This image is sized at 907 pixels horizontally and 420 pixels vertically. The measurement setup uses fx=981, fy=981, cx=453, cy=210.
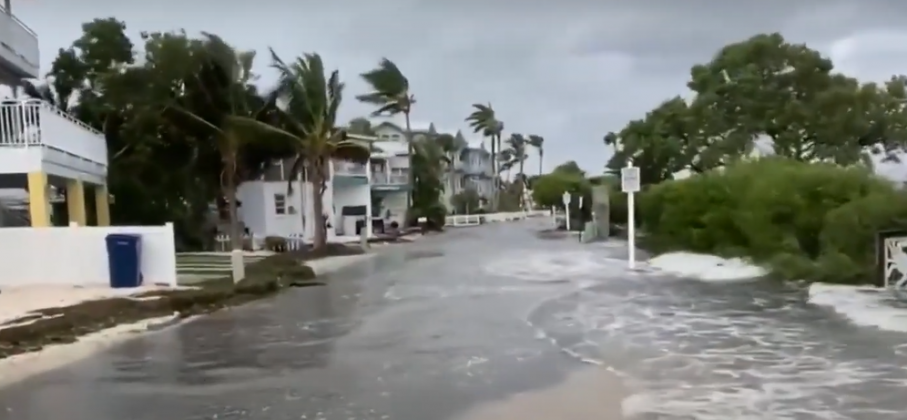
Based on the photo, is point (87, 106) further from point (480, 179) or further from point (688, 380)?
point (480, 179)

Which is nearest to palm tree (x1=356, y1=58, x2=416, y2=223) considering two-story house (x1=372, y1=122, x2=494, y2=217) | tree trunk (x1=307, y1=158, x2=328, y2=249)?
two-story house (x1=372, y1=122, x2=494, y2=217)

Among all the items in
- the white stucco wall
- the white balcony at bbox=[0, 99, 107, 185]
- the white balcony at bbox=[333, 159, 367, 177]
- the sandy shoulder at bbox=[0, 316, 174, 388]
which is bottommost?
the sandy shoulder at bbox=[0, 316, 174, 388]

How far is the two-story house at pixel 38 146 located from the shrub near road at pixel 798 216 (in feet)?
52.9

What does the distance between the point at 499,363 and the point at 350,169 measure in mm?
47494

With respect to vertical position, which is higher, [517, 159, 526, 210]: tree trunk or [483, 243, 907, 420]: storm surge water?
[517, 159, 526, 210]: tree trunk

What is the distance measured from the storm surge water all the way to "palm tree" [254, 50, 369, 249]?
17.1 meters

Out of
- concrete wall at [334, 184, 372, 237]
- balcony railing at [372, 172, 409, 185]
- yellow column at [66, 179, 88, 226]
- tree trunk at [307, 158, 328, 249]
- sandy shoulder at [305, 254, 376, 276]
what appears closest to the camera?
yellow column at [66, 179, 88, 226]

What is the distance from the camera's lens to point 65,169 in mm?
23031

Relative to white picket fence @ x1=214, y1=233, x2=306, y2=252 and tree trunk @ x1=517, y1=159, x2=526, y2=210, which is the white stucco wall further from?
tree trunk @ x1=517, y1=159, x2=526, y2=210

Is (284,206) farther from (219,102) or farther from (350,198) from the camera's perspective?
(219,102)

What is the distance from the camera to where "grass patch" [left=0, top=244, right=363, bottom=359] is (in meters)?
14.0

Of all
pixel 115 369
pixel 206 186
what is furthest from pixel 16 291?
pixel 206 186

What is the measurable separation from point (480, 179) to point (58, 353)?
365 feet

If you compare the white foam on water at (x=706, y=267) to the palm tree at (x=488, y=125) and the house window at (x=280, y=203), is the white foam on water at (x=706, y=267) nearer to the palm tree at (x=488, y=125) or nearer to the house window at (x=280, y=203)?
the house window at (x=280, y=203)
